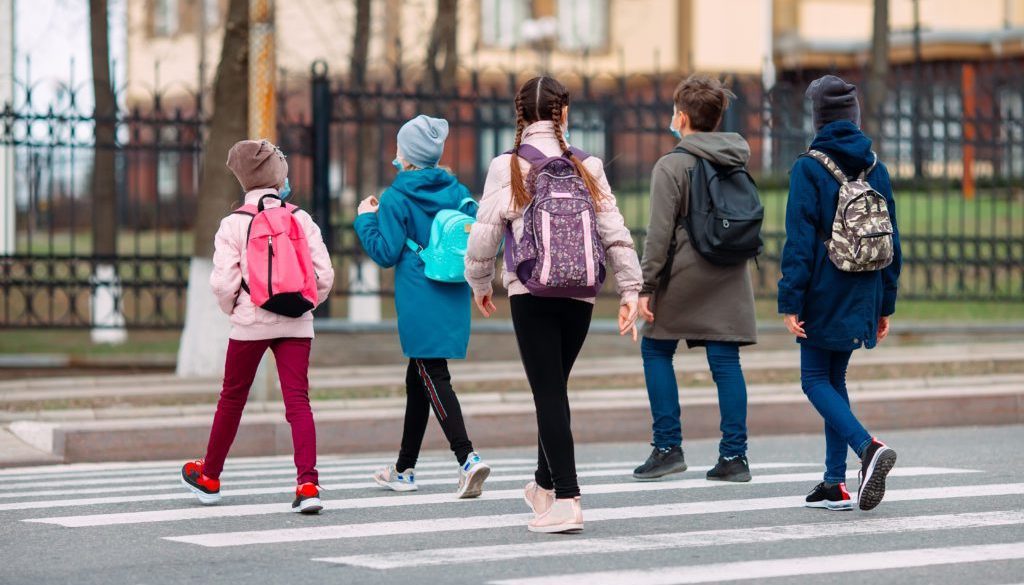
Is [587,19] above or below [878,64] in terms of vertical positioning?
above

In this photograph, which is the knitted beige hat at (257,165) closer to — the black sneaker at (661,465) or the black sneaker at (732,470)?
the black sneaker at (661,465)

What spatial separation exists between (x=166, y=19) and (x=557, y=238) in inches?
1524

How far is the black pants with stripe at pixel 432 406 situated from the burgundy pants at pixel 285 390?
0.66 meters

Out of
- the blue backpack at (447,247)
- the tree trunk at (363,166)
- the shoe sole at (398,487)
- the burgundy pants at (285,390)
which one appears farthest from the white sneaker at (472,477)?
the tree trunk at (363,166)

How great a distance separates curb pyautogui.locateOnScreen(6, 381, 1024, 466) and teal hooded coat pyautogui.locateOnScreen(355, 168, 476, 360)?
3.37 meters

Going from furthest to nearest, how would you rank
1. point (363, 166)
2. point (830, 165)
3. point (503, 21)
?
point (503, 21), point (363, 166), point (830, 165)

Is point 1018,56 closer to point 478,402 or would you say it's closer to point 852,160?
point 478,402

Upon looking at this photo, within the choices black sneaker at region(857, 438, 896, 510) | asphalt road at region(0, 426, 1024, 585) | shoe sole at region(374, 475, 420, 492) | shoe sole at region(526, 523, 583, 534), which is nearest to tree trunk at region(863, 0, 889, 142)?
asphalt road at region(0, 426, 1024, 585)

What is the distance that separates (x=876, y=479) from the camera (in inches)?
294

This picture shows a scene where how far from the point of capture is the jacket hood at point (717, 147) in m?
8.56

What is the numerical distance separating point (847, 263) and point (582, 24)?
1469 inches

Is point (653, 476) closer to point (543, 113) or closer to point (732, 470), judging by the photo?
point (732, 470)

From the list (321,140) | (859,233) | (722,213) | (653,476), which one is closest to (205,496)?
(653,476)

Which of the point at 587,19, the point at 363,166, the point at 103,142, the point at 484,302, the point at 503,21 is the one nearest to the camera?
the point at 484,302
